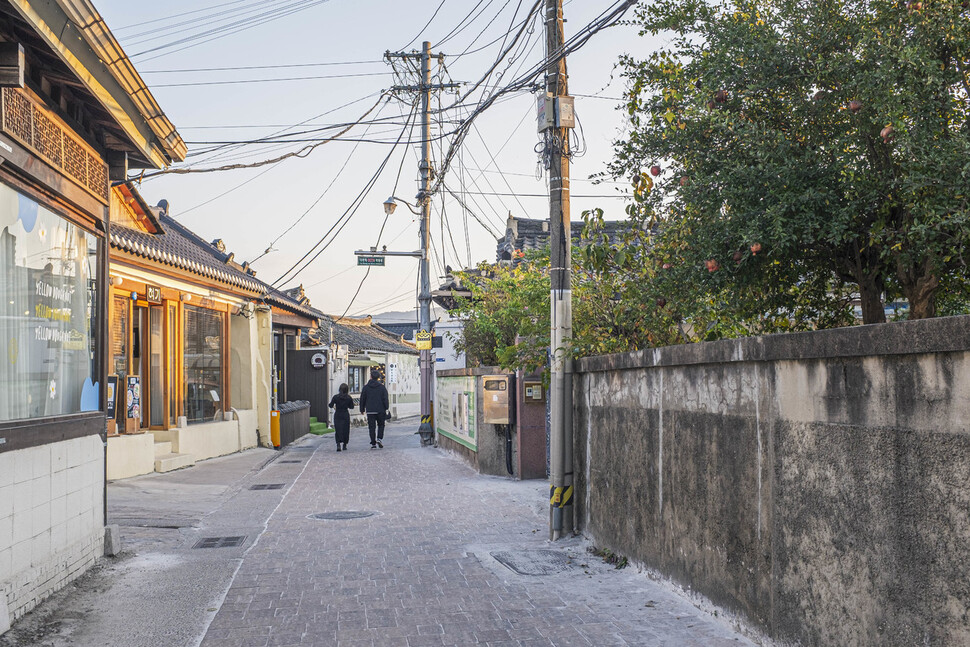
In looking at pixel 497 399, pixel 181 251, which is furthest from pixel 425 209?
pixel 497 399

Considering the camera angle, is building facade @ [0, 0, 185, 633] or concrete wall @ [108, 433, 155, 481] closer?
building facade @ [0, 0, 185, 633]

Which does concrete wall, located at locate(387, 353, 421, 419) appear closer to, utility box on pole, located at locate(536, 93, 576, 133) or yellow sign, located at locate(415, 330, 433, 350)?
yellow sign, located at locate(415, 330, 433, 350)

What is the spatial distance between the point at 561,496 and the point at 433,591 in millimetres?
2439

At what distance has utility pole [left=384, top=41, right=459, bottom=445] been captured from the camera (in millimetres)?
22625

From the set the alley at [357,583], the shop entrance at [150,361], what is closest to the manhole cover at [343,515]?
the alley at [357,583]

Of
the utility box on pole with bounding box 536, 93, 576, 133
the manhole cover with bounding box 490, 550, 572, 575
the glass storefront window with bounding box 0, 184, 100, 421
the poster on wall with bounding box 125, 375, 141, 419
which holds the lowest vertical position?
the manhole cover with bounding box 490, 550, 572, 575

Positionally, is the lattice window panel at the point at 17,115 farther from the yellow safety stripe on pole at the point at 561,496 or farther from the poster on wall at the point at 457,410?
the poster on wall at the point at 457,410

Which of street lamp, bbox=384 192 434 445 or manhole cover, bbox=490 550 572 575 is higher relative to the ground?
street lamp, bbox=384 192 434 445

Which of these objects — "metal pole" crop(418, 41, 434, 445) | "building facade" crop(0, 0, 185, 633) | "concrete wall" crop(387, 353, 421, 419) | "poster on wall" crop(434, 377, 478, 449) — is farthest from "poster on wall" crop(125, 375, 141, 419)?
"concrete wall" crop(387, 353, 421, 419)

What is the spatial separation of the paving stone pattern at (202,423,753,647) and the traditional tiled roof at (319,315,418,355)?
21.8 m

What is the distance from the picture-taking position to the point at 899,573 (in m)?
3.96

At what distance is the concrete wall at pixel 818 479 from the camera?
3.71m

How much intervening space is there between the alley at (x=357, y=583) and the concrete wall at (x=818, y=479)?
1.92 ft

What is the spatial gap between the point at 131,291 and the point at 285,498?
466cm
